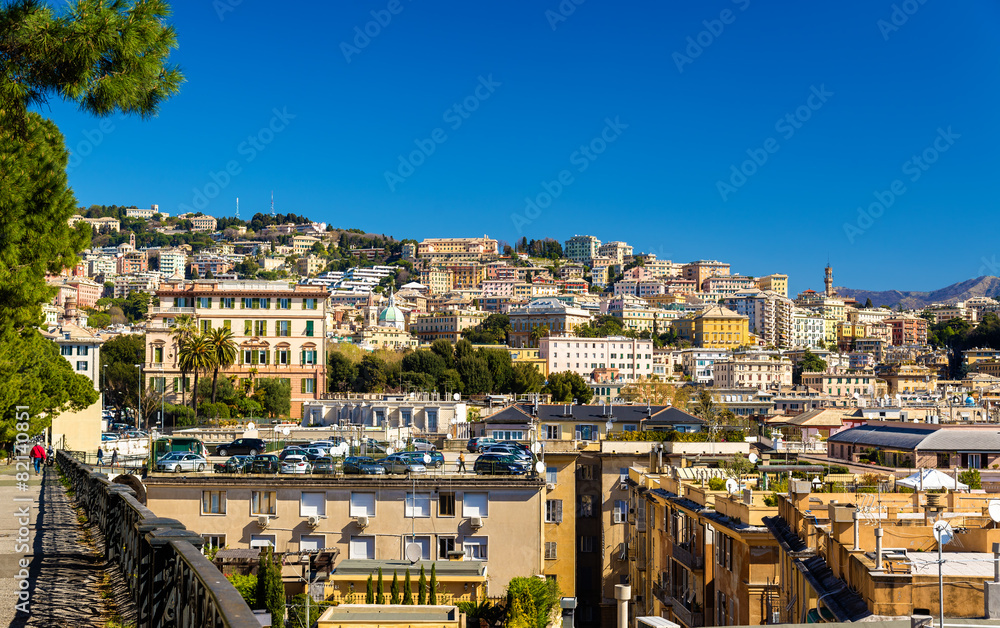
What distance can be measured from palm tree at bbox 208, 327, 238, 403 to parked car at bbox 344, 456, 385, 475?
41.5 m

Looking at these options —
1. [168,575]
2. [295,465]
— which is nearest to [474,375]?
[295,465]

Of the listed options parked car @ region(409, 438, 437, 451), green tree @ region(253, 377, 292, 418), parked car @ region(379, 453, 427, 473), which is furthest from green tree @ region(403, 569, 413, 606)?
green tree @ region(253, 377, 292, 418)

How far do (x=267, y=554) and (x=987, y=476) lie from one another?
22.5 m

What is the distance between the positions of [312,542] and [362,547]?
1408 millimetres

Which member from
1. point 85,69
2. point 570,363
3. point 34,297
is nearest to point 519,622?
point 34,297

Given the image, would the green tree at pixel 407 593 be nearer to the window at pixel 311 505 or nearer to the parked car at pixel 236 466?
the window at pixel 311 505

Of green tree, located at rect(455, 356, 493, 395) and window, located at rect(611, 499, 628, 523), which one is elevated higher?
green tree, located at rect(455, 356, 493, 395)

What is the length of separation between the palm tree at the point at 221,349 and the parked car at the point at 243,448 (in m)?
28.1

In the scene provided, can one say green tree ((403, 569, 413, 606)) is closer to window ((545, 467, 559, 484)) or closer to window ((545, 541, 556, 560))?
window ((545, 541, 556, 560))

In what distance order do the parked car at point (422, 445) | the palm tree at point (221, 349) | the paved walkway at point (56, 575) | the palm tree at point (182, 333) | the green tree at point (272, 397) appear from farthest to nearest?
the green tree at point (272, 397), the palm tree at point (182, 333), the palm tree at point (221, 349), the parked car at point (422, 445), the paved walkway at point (56, 575)

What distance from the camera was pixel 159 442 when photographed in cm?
3922

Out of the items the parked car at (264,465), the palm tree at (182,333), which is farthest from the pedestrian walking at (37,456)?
the palm tree at (182,333)

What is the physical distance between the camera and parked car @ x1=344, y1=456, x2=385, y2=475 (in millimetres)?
29405

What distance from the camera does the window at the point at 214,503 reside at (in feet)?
94.7
